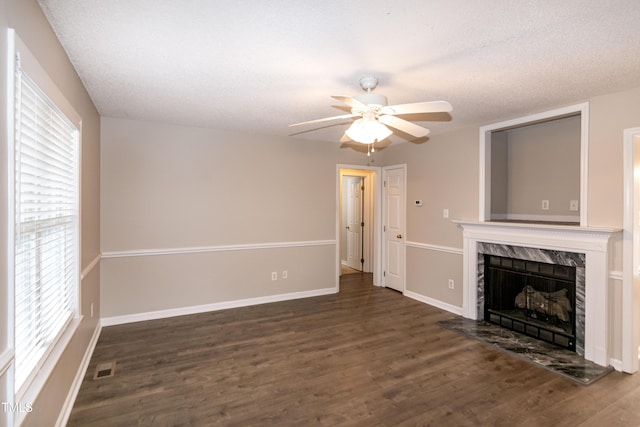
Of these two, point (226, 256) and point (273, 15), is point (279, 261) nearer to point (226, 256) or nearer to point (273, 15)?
point (226, 256)

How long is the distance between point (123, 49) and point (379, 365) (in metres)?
3.14

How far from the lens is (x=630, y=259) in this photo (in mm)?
2812

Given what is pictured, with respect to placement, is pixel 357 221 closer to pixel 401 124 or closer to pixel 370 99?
pixel 401 124

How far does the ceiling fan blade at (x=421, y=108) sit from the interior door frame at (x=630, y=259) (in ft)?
6.32

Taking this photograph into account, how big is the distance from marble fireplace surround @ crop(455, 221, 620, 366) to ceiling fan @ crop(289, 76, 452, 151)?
1.90 meters

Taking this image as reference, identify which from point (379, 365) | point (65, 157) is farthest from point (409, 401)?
point (65, 157)

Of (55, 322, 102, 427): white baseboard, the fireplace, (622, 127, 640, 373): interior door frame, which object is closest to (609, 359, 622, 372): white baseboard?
(622, 127, 640, 373): interior door frame

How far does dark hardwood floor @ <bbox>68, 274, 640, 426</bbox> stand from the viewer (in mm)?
2215

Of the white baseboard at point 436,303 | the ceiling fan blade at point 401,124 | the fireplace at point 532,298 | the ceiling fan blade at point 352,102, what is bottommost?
the white baseboard at point 436,303

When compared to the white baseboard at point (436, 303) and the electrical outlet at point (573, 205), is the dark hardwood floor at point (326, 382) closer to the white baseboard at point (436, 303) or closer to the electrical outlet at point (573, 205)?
the white baseboard at point (436, 303)

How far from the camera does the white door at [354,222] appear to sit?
7.06m

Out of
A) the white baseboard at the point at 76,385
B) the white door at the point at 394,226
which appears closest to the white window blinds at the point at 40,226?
the white baseboard at the point at 76,385

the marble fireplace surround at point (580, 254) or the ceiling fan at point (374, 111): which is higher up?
the ceiling fan at point (374, 111)

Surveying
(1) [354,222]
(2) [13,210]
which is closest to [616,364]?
(2) [13,210]
